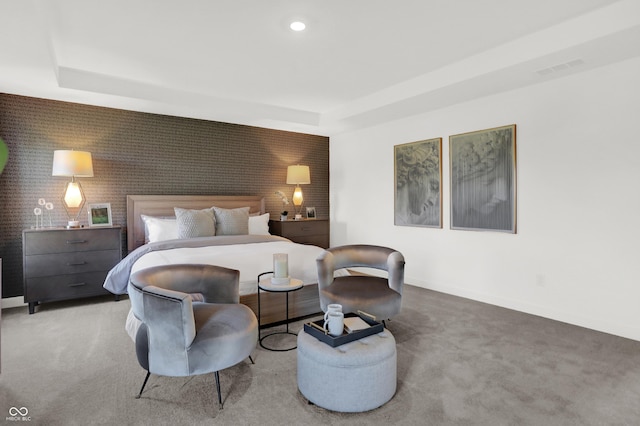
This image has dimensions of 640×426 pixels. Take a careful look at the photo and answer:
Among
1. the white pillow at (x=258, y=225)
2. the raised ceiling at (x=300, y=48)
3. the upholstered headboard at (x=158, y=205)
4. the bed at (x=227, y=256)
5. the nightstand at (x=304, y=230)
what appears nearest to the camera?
the raised ceiling at (x=300, y=48)

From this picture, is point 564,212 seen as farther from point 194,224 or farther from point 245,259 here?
point 194,224

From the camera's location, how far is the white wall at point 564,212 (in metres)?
3.18

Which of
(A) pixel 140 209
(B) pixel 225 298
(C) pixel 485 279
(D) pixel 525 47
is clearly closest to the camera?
(B) pixel 225 298

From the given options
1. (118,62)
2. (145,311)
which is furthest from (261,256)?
(118,62)

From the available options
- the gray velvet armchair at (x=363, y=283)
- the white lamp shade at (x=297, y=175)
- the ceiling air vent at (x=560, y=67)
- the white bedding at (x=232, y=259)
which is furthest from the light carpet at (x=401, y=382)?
the white lamp shade at (x=297, y=175)

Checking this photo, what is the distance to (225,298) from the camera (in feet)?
8.61

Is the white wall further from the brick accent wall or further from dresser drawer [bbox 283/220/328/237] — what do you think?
the brick accent wall

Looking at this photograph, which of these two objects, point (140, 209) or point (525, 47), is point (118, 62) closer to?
point (140, 209)

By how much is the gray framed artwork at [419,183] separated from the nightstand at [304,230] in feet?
4.21

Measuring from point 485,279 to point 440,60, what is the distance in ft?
8.18

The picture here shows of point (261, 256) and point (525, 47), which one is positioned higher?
point (525, 47)

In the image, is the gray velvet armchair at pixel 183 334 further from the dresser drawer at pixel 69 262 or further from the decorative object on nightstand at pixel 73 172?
the decorative object on nightstand at pixel 73 172

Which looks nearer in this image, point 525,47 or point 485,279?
point 525,47

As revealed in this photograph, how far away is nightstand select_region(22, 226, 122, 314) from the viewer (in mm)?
3828
